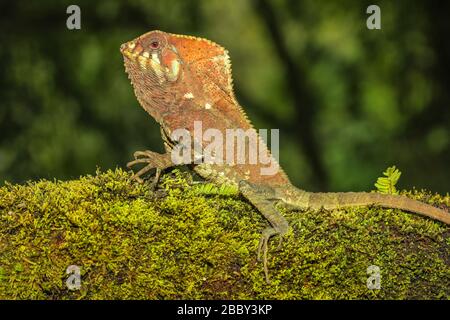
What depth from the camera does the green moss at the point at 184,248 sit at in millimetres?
3457

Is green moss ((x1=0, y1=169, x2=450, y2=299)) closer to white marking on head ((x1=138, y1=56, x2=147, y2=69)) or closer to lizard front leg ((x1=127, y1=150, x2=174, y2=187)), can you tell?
lizard front leg ((x1=127, y1=150, x2=174, y2=187))

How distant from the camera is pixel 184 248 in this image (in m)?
3.55

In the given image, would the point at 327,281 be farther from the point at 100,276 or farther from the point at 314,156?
the point at 314,156

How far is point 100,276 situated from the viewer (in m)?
3.45

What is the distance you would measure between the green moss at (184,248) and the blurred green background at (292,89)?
5891 mm

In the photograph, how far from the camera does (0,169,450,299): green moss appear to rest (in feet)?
11.3

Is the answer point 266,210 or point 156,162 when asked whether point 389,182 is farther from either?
point 156,162

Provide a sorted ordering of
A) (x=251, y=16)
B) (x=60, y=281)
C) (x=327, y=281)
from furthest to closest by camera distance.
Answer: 1. (x=251, y=16)
2. (x=327, y=281)
3. (x=60, y=281)

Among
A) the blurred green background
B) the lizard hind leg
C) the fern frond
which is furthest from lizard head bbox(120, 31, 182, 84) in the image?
the blurred green background

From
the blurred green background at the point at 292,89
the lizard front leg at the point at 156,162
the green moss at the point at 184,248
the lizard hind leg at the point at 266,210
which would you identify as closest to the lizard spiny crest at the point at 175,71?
the lizard front leg at the point at 156,162

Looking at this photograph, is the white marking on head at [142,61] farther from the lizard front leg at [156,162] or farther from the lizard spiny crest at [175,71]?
the lizard front leg at [156,162]

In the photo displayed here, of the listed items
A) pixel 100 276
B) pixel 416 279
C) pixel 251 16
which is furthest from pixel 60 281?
pixel 251 16

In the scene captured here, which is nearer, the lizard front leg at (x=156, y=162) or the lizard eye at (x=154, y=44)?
the lizard front leg at (x=156, y=162)

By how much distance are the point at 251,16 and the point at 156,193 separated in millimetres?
10610
